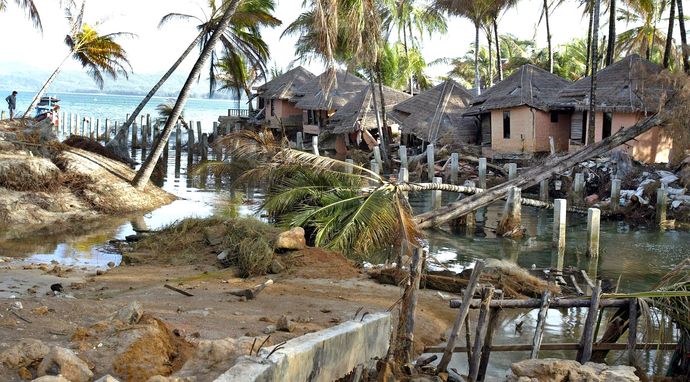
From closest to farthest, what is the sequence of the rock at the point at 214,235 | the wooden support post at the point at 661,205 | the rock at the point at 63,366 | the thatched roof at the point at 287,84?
the rock at the point at 63,366 → the rock at the point at 214,235 → the wooden support post at the point at 661,205 → the thatched roof at the point at 287,84

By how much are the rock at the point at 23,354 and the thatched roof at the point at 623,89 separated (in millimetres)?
23354

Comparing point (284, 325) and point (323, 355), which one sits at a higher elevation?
point (323, 355)

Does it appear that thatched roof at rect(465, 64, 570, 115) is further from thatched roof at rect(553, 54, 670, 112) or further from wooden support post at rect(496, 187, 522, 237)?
wooden support post at rect(496, 187, 522, 237)

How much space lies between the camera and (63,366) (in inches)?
214

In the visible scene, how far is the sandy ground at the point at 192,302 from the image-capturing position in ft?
24.3

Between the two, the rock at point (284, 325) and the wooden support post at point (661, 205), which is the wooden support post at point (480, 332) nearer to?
the rock at point (284, 325)

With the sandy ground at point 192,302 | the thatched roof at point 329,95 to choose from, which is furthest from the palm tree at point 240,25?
the sandy ground at point 192,302

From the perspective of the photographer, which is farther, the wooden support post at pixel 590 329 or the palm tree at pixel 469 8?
the palm tree at pixel 469 8

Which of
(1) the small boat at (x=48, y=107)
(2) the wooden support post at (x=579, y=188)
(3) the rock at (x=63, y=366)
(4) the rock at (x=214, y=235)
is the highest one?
(1) the small boat at (x=48, y=107)

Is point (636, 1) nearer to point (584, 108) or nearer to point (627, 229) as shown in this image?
point (584, 108)

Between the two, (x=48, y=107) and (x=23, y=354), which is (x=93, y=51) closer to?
(x=48, y=107)

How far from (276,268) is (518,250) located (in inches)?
324

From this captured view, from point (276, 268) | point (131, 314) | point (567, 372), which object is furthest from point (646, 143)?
point (131, 314)

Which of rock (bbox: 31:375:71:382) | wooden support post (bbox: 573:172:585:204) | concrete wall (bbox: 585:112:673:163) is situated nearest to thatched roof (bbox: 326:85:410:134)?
concrete wall (bbox: 585:112:673:163)
